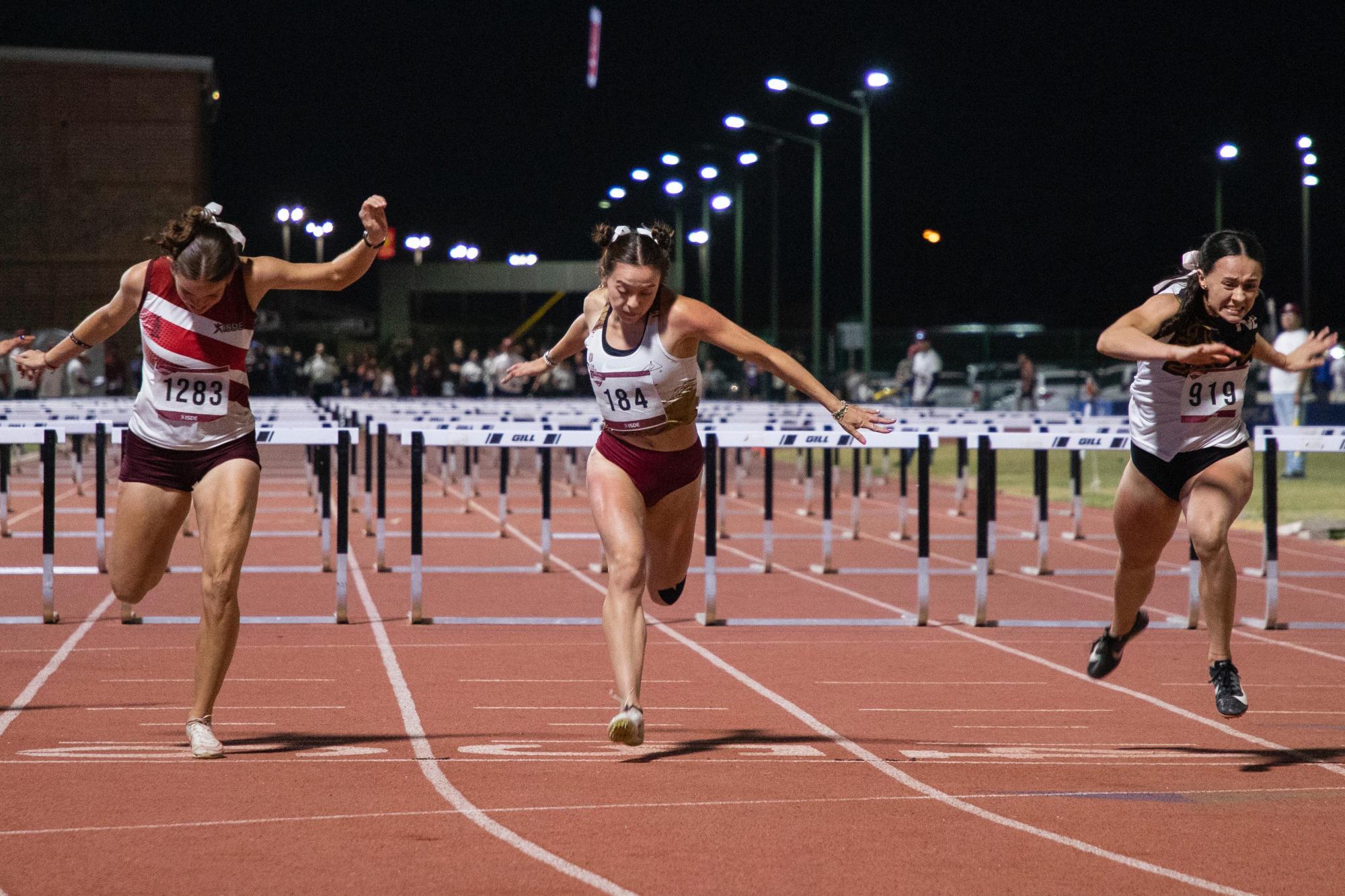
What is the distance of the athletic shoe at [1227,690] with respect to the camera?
691 centimetres

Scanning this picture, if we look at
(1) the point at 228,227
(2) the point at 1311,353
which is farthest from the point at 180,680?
(2) the point at 1311,353

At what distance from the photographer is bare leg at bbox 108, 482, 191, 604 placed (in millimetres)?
6699

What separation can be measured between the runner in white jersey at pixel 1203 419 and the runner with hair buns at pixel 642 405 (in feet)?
3.88

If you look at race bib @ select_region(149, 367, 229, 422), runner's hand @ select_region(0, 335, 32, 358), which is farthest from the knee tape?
runner's hand @ select_region(0, 335, 32, 358)

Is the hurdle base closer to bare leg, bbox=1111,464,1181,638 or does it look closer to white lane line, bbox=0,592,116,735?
white lane line, bbox=0,592,116,735

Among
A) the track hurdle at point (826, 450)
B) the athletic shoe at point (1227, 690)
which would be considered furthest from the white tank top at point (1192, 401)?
the track hurdle at point (826, 450)

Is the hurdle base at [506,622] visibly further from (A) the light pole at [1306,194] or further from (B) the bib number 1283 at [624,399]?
(A) the light pole at [1306,194]

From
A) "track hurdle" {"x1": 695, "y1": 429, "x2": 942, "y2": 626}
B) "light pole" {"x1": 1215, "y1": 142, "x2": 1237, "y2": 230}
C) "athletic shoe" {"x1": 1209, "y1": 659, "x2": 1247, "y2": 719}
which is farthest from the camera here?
"light pole" {"x1": 1215, "y1": 142, "x2": 1237, "y2": 230}

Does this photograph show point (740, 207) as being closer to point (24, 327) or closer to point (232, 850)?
point (24, 327)

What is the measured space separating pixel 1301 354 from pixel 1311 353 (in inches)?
3.6

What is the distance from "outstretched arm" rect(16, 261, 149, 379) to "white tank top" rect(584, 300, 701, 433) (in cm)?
172

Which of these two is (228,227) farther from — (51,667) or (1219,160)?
(1219,160)

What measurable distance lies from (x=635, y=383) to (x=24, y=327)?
5581 centimetres

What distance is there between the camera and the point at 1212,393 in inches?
280
